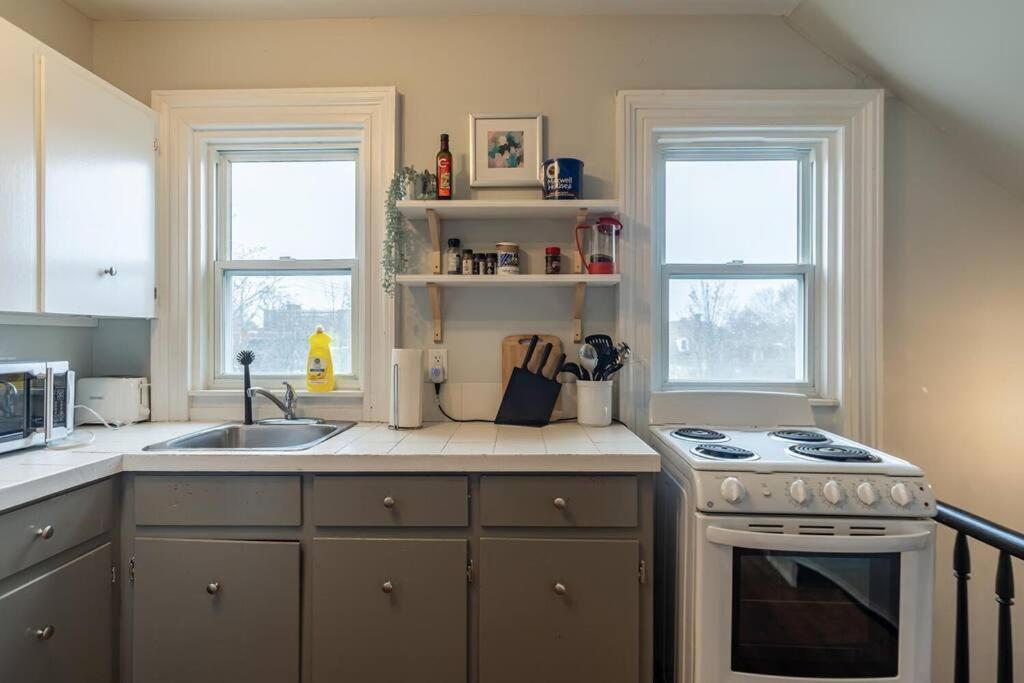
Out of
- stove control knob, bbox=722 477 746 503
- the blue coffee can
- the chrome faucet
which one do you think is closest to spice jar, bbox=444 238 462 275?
the blue coffee can

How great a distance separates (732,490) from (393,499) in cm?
95

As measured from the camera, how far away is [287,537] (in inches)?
54.8

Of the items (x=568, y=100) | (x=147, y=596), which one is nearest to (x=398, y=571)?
(x=147, y=596)

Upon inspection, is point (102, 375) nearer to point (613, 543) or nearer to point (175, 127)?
point (175, 127)

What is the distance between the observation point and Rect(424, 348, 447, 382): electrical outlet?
76.2 inches

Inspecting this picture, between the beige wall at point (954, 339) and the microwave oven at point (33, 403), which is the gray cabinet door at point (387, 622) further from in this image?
the beige wall at point (954, 339)

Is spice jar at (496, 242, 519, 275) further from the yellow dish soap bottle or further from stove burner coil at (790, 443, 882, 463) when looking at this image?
stove burner coil at (790, 443, 882, 463)

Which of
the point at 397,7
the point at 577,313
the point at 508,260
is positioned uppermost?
the point at 397,7

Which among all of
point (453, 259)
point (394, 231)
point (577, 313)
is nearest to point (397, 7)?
point (394, 231)

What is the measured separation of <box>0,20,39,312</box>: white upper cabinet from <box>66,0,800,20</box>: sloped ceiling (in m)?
0.67

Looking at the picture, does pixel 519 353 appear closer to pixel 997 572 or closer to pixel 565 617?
pixel 565 617

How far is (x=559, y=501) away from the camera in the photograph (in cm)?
137

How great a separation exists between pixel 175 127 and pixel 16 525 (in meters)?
1.57

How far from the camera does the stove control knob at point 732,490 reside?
127cm
